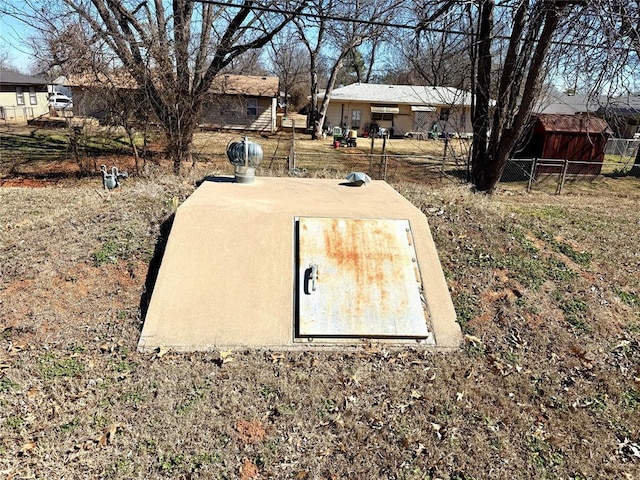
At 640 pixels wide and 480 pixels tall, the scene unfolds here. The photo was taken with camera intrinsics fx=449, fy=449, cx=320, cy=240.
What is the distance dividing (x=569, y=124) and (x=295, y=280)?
1745 centimetres

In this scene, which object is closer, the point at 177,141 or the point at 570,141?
the point at 177,141

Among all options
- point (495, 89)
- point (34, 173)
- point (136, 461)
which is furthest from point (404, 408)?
point (34, 173)

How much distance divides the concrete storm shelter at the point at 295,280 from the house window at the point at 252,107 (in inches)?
1013

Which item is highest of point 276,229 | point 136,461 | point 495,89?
point 495,89

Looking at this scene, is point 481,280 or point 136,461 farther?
point 481,280

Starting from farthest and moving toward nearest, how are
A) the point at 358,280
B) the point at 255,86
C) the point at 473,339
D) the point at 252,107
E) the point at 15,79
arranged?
the point at 15,79 → the point at 255,86 → the point at 252,107 → the point at 358,280 → the point at 473,339

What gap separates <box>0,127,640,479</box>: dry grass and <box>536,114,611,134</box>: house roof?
13316mm

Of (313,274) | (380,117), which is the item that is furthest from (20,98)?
(313,274)

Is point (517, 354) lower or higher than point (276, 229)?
lower

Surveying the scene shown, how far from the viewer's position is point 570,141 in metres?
18.0

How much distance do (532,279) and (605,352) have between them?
4.06 ft

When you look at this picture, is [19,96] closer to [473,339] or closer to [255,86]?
[255,86]

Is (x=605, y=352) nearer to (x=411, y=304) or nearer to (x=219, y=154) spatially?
(x=411, y=304)

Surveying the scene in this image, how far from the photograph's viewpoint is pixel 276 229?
17.0 ft
